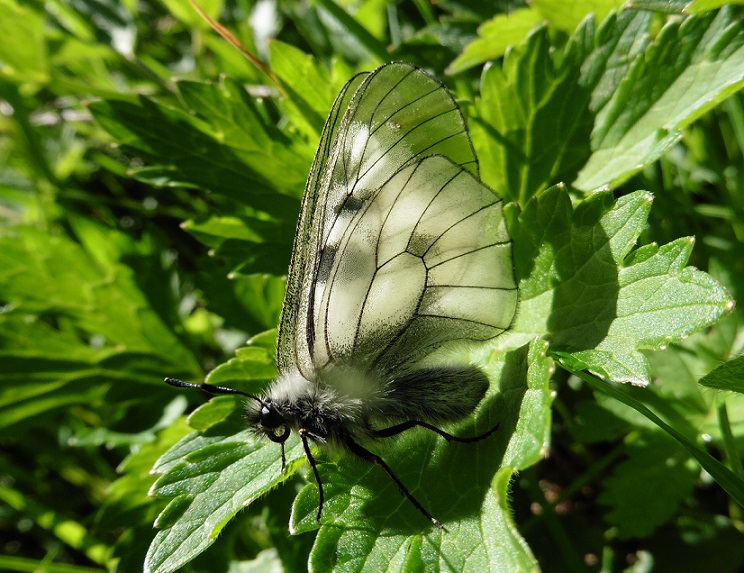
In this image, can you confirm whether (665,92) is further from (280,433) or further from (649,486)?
(280,433)

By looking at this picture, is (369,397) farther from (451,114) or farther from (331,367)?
(451,114)

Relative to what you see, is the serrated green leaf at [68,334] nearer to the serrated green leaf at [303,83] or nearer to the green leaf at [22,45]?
the green leaf at [22,45]

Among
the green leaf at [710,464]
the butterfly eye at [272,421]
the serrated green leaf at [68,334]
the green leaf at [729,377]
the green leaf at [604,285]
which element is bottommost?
the green leaf at [710,464]

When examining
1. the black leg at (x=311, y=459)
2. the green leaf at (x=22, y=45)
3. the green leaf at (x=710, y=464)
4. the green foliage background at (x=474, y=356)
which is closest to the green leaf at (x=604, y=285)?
the green foliage background at (x=474, y=356)

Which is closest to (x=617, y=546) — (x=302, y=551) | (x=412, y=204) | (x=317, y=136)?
(x=302, y=551)

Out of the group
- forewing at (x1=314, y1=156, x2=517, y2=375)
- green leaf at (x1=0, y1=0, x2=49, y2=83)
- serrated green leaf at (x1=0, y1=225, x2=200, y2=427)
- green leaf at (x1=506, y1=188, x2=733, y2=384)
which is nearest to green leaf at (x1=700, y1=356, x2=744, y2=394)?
green leaf at (x1=506, y1=188, x2=733, y2=384)

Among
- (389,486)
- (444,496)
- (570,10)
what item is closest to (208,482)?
(389,486)

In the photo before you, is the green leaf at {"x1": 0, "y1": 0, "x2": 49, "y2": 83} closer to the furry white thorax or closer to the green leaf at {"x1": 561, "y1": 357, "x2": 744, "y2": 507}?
the furry white thorax

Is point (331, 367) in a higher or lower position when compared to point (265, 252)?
lower

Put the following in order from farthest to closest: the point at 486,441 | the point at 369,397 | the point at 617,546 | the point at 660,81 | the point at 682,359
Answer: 1. the point at 617,546
2. the point at 682,359
3. the point at 660,81
4. the point at 369,397
5. the point at 486,441
